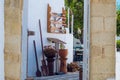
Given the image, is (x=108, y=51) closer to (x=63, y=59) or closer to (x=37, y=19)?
(x=37, y=19)

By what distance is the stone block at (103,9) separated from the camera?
3.71 m

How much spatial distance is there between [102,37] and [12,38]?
3.56 ft

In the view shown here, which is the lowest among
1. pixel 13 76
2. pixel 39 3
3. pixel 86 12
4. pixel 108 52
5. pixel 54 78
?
pixel 54 78

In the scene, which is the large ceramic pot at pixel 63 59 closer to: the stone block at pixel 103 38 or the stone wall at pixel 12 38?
the stone block at pixel 103 38

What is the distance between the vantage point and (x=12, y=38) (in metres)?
3.62

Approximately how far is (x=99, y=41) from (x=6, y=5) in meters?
1.20

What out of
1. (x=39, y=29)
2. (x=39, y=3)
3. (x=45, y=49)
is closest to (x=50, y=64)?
(x=45, y=49)

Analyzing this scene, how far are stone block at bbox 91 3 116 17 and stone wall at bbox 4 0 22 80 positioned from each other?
897 millimetres

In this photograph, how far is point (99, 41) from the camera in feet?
12.1

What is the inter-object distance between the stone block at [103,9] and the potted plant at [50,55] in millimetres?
4604

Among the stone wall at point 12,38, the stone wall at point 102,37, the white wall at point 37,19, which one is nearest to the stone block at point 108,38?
the stone wall at point 102,37

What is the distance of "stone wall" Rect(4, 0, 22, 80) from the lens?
3.61 m

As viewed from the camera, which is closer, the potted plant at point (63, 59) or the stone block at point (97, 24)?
the stone block at point (97, 24)
